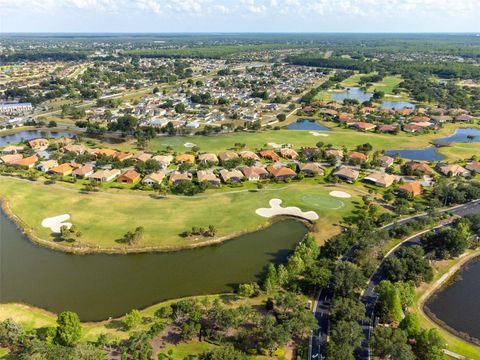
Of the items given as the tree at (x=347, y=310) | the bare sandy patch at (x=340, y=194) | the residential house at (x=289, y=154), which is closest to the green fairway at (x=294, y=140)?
the residential house at (x=289, y=154)

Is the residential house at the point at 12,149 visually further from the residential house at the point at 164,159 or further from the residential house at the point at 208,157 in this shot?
the residential house at the point at 208,157

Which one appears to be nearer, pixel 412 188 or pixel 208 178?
pixel 412 188

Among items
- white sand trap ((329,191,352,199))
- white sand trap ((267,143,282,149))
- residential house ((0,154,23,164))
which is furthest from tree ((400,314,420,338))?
residential house ((0,154,23,164))

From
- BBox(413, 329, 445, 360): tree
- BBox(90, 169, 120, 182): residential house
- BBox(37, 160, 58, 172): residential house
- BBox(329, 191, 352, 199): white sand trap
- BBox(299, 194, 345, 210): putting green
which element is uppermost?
BBox(37, 160, 58, 172): residential house

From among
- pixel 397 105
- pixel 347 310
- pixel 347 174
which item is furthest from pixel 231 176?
pixel 397 105

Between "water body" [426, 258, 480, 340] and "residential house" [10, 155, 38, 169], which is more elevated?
"residential house" [10, 155, 38, 169]

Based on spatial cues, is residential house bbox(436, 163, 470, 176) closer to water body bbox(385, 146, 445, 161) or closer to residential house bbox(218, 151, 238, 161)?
water body bbox(385, 146, 445, 161)

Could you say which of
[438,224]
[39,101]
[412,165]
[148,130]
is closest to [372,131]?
[412,165]

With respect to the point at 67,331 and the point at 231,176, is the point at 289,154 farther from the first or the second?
the point at 67,331
